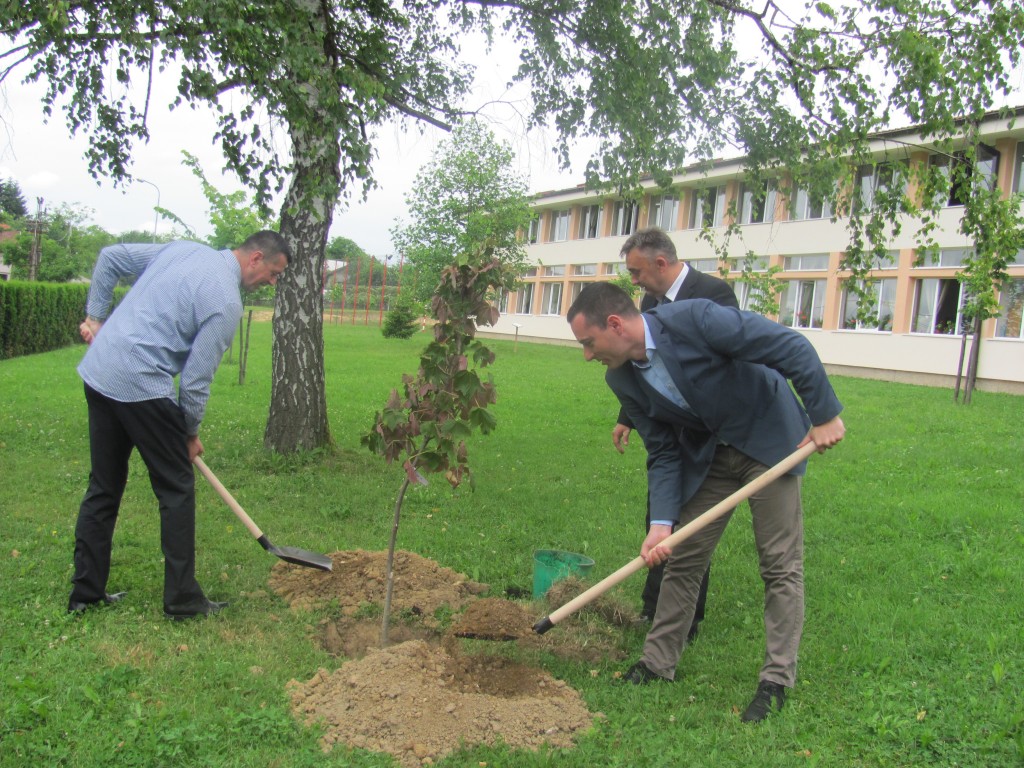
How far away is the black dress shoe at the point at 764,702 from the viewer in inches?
125

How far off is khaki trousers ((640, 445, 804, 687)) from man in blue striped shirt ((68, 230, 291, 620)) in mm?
2199

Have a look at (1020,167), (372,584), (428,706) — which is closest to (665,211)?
(1020,167)

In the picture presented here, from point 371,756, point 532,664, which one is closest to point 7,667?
point 371,756

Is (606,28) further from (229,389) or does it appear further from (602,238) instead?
(602,238)

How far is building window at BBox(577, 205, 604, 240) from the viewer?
33.7m

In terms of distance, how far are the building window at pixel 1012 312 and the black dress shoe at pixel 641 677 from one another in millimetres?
18972

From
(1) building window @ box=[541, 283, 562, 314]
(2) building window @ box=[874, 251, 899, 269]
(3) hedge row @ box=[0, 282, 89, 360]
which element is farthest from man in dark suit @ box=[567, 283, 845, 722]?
(1) building window @ box=[541, 283, 562, 314]

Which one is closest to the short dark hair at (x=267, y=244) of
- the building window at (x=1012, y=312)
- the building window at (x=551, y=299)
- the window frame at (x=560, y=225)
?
the building window at (x=1012, y=312)

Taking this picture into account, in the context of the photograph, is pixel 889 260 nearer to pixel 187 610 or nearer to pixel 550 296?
pixel 187 610

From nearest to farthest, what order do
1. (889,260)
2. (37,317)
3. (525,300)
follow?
(889,260)
(37,317)
(525,300)

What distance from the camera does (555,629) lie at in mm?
3988

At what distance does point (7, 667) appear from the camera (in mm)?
3254

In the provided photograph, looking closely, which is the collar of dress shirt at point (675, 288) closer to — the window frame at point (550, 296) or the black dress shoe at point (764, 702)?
the black dress shoe at point (764, 702)

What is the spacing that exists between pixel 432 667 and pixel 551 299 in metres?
33.9
